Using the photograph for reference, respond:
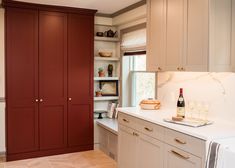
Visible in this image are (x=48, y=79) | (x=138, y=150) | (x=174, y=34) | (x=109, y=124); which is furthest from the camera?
(x=109, y=124)

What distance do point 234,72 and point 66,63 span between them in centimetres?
278

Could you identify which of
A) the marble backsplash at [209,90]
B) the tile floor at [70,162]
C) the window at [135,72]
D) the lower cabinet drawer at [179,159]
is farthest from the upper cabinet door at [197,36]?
the tile floor at [70,162]

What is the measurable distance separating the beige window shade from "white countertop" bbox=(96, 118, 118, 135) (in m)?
1.30

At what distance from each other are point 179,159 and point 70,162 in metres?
2.25

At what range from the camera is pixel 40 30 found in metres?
4.26

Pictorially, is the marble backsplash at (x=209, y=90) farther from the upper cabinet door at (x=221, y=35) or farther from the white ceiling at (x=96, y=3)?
the white ceiling at (x=96, y=3)

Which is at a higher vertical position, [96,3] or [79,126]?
[96,3]

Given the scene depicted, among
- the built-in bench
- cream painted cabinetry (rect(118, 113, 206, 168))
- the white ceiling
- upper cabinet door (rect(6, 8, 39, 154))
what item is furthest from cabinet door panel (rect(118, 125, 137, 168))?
the white ceiling

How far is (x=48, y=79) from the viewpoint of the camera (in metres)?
4.33

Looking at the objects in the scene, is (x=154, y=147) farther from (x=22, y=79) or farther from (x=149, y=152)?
(x=22, y=79)

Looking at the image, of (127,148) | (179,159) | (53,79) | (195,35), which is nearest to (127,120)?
(127,148)

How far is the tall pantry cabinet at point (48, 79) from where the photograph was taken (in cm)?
414

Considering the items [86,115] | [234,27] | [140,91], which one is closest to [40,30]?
[86,115]

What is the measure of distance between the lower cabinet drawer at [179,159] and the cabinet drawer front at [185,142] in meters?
0.04
